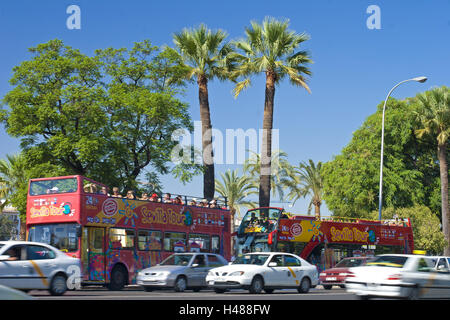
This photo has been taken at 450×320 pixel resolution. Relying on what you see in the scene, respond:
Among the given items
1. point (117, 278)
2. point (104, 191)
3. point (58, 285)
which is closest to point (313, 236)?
point (117, 278)

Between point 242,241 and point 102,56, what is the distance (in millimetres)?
13923

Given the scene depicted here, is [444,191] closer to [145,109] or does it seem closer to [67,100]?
[145,109]

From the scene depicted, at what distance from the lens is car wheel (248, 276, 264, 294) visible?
2072 cm

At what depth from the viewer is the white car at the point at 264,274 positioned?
20.7m

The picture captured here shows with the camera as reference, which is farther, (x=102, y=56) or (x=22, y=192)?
(x=102, y=56)

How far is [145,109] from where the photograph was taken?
3384 cm

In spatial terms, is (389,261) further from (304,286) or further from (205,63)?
(205,63)

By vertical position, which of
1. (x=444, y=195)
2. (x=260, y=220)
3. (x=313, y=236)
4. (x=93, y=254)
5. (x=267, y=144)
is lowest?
(x=93, y=254)

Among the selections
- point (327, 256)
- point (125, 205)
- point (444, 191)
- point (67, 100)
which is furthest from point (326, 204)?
point (125, 205)

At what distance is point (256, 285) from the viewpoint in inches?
824

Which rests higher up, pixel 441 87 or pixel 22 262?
pixel 441 87

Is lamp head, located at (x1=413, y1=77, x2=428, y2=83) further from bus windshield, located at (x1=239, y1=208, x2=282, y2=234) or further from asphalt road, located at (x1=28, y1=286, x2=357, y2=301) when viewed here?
asphalt road, located at (x1=28, y1=286, x2=357, y2=301)

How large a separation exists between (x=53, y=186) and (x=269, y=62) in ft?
57.0

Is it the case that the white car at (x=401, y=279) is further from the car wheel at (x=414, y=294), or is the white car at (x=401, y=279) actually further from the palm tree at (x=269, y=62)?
the palm tree at (x=269, y=62)
